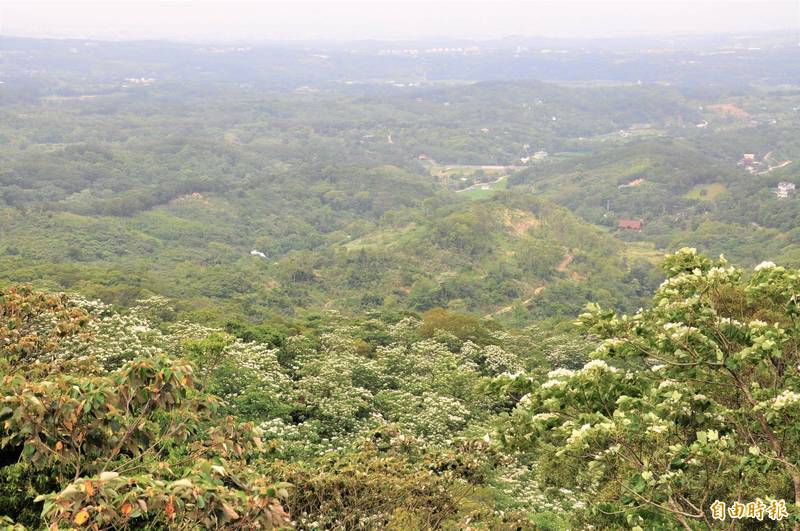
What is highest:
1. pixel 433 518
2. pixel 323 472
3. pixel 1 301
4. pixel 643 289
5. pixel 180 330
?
pixel 1 301

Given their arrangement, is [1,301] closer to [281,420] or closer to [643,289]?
[281,420]

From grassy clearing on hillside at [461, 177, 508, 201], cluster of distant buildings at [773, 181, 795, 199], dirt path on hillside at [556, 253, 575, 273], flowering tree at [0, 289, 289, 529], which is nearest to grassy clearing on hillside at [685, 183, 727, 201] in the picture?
cluster of distant buildings at [773, 181, 795, 199]

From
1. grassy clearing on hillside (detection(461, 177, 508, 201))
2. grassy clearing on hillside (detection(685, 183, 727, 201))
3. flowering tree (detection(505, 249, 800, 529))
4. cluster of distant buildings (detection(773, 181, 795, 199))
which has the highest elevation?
flowering tree (detection(505, 249, 800, 529))

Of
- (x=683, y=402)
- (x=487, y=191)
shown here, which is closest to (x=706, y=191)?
(x=487, y=191)

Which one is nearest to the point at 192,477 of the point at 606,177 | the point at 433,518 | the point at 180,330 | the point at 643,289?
the point at 433,518

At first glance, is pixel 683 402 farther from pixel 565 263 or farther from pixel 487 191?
pixel 487 191

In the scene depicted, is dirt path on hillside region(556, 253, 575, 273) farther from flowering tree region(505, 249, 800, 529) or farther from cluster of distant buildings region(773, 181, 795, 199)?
flowering tree region(505, 249, 800, 529)

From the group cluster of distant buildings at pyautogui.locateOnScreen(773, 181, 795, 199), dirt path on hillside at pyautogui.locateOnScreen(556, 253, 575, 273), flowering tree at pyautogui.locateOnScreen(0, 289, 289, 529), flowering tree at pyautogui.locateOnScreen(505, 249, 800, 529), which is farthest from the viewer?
cluster of distant buildings at pyautogui.locateOnScreen(773, 181, 795, 199)

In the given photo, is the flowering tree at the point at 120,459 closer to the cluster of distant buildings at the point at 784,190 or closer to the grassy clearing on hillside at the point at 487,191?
the cluster of distant buildings at the point at 784,190
